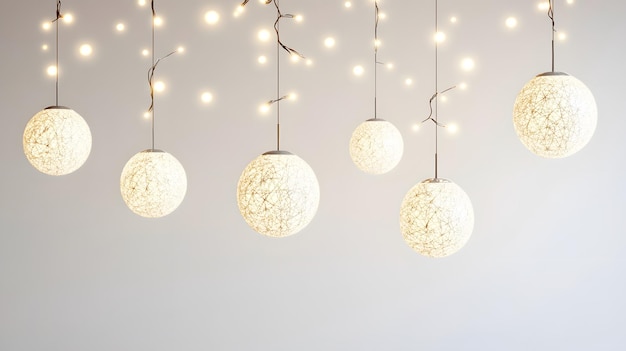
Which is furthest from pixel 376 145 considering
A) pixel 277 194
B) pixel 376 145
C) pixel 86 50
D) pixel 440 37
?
pixel 86 50

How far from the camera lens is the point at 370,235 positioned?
3498 mm

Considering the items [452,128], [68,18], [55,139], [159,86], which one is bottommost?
[55,139]

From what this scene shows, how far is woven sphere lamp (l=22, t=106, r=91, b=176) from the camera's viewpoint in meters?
2.09

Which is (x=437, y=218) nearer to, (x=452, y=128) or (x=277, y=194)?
(x=277, y=194)

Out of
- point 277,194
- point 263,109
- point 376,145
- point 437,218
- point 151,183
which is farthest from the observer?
point 263,109

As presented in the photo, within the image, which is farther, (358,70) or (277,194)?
(358,70)

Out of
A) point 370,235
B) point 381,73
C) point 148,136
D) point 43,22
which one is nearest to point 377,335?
point 370,235

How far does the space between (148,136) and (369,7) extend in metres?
1.36

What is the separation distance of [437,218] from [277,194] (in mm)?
446

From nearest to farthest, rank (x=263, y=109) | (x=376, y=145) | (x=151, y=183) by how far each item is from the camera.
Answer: (x=151, y=183), (x=376, y=145), (x=263, y=109)

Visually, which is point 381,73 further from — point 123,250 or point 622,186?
point 123,250

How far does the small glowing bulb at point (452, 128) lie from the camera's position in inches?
138

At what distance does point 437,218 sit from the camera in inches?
70.1

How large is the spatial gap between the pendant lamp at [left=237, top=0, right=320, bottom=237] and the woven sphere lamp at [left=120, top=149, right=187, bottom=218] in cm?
45
